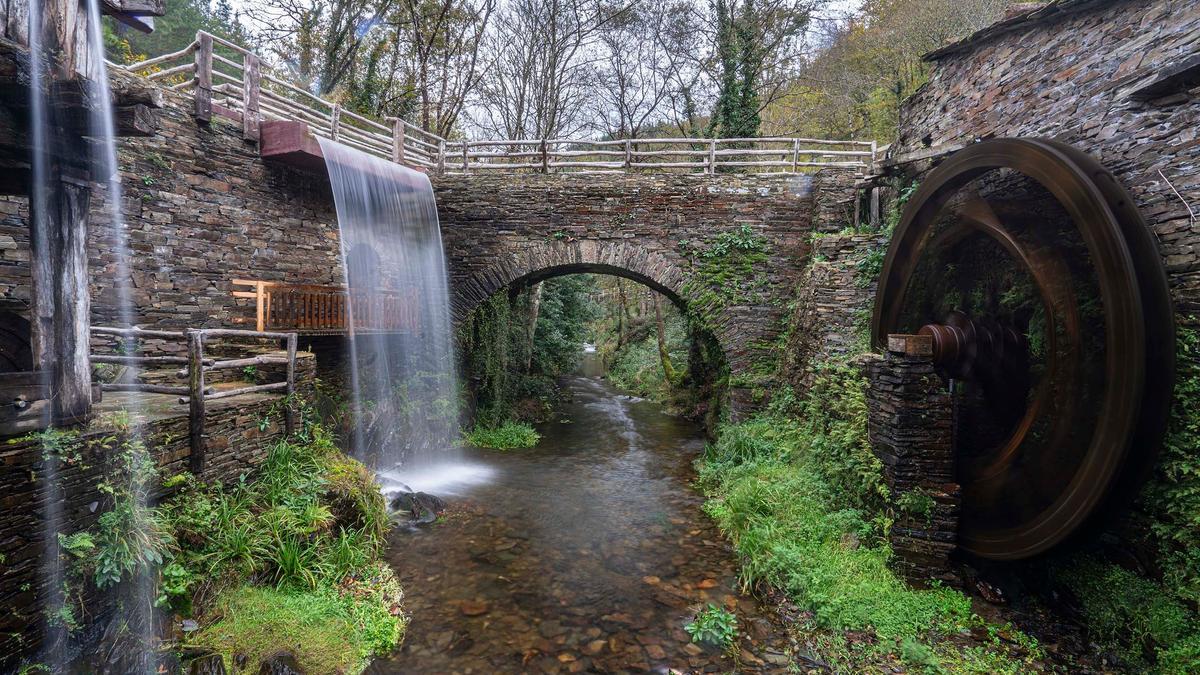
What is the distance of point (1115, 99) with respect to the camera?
4.16 metres

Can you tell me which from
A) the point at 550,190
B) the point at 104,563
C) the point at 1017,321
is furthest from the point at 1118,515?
the point at 550,190

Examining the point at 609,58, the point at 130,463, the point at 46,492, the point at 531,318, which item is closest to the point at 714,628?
the point at 130,463

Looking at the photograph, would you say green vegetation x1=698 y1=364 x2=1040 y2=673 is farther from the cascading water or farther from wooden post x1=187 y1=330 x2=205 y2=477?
wooden post x1=187 y1=330 x2=205 y2=477

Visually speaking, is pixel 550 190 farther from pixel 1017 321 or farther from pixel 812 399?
pixel 1017 321

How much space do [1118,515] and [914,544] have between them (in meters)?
1.33

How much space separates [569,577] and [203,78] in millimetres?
7348

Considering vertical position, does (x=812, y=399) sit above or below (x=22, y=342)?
below

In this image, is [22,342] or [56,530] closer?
[56,530]

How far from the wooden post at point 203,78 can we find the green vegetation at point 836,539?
26.5 ft

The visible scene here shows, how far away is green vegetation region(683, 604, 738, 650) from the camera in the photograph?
13.1 ft

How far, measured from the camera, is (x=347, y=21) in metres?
14.0

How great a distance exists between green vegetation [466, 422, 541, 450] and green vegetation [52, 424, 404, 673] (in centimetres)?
471

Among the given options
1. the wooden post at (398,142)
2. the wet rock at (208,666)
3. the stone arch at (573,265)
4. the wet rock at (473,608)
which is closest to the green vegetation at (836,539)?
the wet rock at (473,608)

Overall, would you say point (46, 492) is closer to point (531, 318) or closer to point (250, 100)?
point (250, 100)
